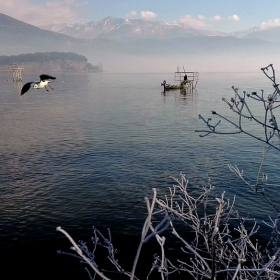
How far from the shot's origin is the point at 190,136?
5369 centimetres

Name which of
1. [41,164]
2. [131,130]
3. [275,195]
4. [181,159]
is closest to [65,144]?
[41,164]

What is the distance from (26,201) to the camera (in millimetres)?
28188

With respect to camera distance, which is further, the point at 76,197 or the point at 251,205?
the point at 76,197

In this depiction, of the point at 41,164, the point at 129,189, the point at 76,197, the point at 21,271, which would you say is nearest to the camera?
the point at 21,271

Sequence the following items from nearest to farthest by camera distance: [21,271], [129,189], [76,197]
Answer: [21,271]
[76,197]
[129,189]

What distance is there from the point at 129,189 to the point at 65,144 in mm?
20568

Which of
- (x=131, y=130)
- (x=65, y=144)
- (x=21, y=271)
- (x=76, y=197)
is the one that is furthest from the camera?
(x=131, y=130)

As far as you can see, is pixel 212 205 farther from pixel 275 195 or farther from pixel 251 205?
pixel 275 195

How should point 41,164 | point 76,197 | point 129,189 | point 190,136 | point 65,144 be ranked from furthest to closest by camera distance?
point 190,136 < point 65,144 < point 41,164 < point 129,189 < point 76,197

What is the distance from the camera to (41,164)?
38531mm

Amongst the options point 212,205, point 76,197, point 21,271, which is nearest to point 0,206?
point 76,197

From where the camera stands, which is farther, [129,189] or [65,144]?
[65,144]

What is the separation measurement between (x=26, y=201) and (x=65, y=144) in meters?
20.8

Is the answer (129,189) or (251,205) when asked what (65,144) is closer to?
(129,189)
